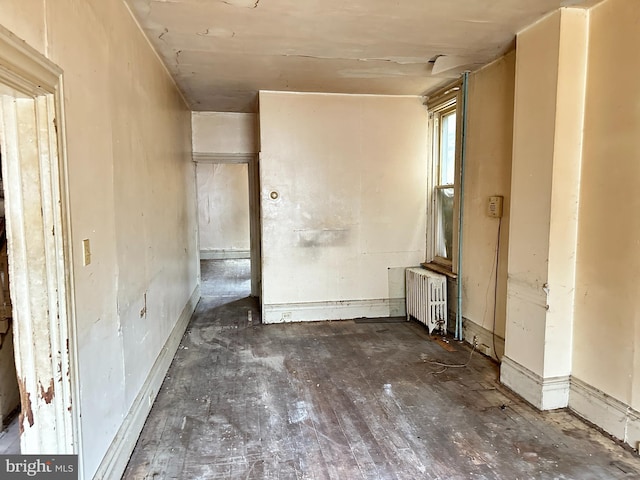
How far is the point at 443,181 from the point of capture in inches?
187

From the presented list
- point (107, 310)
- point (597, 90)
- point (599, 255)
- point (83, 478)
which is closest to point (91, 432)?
point (83, 478)

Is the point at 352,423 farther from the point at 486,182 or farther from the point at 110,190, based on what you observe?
the point at 486,182

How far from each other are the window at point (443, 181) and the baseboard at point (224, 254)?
21.1 ft

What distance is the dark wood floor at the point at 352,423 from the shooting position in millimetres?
2162

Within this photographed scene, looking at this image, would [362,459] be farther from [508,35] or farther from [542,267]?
[508,35]

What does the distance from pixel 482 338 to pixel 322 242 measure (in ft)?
6.64

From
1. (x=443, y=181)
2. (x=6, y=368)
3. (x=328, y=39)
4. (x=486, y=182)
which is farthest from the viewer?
(x=443, y=181)

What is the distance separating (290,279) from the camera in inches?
187

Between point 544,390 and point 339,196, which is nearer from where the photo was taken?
point 544,390

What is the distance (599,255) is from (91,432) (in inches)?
117

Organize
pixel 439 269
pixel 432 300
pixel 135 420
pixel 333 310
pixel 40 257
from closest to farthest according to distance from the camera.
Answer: pixel 40 257 → pixel 135 420 → pixel 432 300 → pixel 439 269 → pixel 333 310

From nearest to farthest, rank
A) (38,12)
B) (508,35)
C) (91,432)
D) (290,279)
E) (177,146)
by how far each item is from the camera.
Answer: (38,12) < (91,432) < (508,35) < (177,146) < (290,279)

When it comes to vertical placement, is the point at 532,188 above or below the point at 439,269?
above

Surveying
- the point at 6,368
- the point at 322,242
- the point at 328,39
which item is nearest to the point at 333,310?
the point at 322,242
